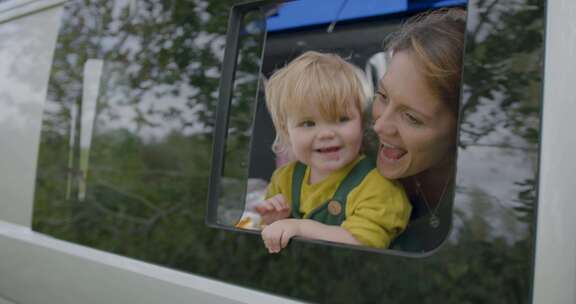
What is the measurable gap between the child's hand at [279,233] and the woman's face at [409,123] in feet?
0.97

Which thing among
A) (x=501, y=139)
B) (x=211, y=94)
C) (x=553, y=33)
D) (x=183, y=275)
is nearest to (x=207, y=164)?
(x=211, y=94)

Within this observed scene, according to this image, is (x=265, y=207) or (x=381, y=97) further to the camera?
(x=265, y=207)

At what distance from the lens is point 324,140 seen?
160cm

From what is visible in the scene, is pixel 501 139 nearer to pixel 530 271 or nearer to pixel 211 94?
pixel 530 271

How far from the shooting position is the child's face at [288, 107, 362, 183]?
1548 mm

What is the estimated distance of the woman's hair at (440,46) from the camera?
138cm

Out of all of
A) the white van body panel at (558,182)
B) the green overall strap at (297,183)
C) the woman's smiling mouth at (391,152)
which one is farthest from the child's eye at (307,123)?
the white van body panel at (558,182)

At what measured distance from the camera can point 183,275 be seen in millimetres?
1859

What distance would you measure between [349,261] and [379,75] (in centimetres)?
48

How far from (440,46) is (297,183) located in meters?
0.54

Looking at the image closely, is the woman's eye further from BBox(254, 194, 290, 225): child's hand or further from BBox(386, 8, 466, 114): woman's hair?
BBox(254, 194, 290, 225): child's hand

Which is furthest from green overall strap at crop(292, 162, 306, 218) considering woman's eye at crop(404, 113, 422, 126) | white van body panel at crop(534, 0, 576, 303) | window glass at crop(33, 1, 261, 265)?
white van body panel at crop(534, 0, 576, 303)

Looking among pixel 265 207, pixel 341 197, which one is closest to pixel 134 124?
pixel 265 207

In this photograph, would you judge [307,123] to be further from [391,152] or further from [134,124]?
[134,124]
